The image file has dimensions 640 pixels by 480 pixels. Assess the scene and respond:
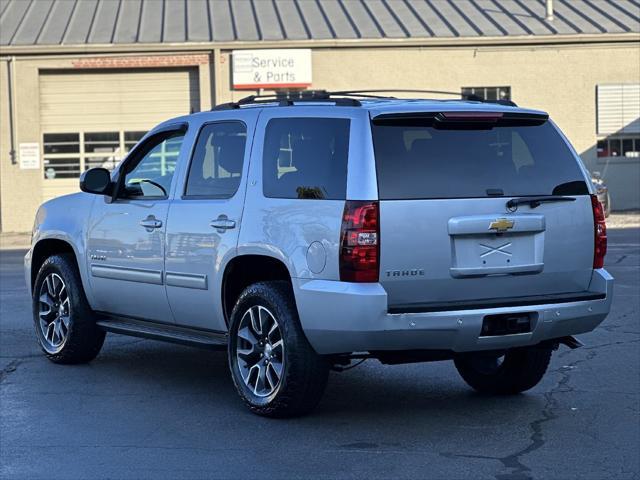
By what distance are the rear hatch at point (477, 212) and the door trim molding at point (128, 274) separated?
211cm

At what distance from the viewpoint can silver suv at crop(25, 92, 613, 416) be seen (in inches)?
253

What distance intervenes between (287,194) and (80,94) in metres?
24.1

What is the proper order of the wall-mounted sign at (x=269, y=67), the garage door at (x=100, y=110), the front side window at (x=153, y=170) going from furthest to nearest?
the garage door at (x=100, y=110)
the wall-mounted sign at (x=269, y=67)
the front side window at (x=153, y=170)

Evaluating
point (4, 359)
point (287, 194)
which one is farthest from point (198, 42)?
point (287, 194)

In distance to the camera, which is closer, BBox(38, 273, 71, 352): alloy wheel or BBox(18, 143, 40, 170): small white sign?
BBox(38, 273, 71, 352): alloy wheel

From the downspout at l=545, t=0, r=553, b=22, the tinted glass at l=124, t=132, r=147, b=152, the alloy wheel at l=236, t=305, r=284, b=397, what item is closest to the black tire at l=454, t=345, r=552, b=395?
the alloy wheel at l=236, t=305, r=284, b=397

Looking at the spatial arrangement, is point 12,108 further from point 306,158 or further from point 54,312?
point 306,158

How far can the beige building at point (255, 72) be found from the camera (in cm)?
2948

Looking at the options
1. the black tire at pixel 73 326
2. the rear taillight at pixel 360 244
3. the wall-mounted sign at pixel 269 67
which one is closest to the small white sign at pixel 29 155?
the wall-mounted sign at pixel 269 67

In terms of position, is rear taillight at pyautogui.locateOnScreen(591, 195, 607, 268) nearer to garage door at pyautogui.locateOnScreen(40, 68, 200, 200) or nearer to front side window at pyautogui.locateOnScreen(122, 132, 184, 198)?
front side window at pyautogui.locateOnScreen(122, 132, 184, 198)

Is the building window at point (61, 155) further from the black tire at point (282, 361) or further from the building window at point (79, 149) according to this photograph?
the black tire at point (282, 361)

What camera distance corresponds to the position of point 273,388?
695 centimetres

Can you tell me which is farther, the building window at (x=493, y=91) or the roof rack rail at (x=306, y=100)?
the building window at (x=493, y=91)

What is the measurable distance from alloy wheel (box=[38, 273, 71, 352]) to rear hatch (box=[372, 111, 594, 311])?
134 inches
